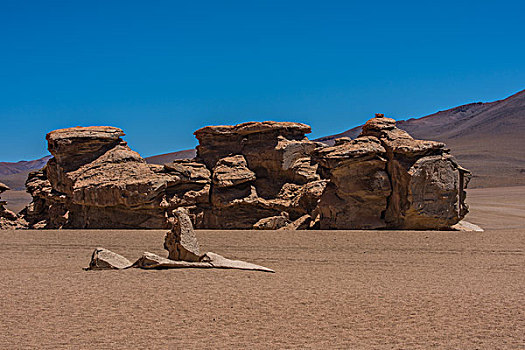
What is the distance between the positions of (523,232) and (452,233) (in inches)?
71.1

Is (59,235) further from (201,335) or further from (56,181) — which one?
(201,335)

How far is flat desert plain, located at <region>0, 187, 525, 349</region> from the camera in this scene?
5863 millimetres

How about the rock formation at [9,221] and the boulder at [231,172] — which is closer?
the boulder at [231,172]

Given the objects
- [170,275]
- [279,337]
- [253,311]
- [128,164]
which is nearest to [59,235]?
[128,164]

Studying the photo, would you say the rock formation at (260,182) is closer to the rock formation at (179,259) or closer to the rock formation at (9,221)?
the rock formation at (9,221)

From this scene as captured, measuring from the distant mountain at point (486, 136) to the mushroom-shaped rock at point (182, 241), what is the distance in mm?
47560

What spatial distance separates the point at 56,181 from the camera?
18109 millimetres

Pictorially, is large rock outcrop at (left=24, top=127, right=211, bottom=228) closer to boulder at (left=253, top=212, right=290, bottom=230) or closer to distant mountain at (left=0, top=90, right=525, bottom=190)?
boulder at (left=253, top=212, right=290, bottom=230)

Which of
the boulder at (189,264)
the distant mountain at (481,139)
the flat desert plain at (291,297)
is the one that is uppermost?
the distant mountain at (481,139)

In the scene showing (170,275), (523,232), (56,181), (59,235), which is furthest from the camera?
(56,181)

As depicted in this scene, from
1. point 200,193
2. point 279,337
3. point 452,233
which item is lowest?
point 279,337

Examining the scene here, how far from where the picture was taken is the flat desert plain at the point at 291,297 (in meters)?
5.86

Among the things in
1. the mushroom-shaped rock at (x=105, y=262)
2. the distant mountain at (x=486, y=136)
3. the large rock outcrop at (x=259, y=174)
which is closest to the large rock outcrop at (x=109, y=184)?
the large rock outcrop at (x=259, y=174)

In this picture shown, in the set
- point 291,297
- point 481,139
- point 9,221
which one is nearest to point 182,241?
point 291,297
